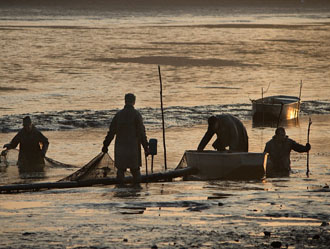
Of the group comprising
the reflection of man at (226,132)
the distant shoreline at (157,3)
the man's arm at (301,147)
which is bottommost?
the man's arm at (301,147)

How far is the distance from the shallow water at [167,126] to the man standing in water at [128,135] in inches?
20.9

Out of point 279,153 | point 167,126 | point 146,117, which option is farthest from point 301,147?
point 146,117

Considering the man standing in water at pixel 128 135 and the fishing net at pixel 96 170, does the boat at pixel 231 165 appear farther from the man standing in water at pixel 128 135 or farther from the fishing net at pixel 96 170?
the man standing in water at pixel 128 135

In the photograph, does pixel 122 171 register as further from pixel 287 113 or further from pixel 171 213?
pixel 287 113

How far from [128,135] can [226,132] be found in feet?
8.15

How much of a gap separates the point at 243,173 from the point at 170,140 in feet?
26.2

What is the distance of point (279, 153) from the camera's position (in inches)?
584

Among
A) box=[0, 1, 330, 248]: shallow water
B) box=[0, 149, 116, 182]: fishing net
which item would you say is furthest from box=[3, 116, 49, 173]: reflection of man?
box=[0, 149, 116, 182]: fishing net

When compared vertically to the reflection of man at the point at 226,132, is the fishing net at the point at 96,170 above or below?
below

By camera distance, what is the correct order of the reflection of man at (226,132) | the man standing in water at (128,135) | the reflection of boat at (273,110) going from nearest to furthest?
the man standing in water at (128,135)
the reflection of man at (226,132)
the reflection of boat at (273,110)

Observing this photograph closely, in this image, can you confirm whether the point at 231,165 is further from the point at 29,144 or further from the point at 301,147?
the point at 29,144

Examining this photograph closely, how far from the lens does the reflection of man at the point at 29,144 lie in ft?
50.0

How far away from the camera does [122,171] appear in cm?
1312

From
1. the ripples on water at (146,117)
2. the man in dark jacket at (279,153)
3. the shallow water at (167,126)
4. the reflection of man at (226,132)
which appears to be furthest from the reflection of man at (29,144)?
the ripples on water at (146,117)
